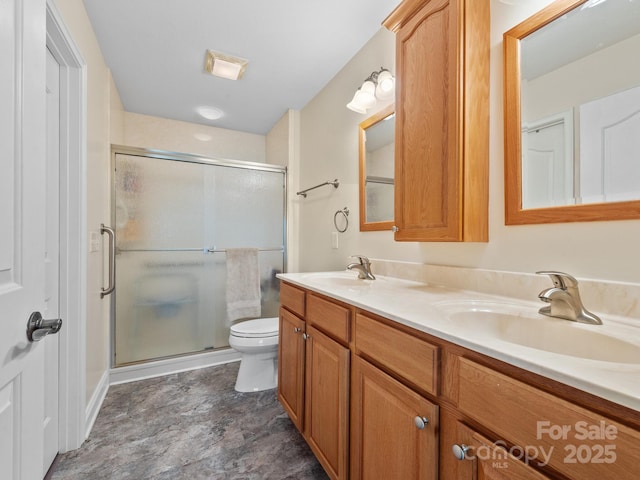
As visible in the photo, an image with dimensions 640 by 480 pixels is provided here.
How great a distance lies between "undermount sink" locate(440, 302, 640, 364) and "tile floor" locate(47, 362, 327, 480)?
106 centimetres

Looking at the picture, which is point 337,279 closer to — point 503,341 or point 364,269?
point 364,269

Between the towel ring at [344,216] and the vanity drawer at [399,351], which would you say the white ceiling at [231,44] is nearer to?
the towel ring at [344,216]

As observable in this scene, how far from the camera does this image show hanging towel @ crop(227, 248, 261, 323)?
2523mm

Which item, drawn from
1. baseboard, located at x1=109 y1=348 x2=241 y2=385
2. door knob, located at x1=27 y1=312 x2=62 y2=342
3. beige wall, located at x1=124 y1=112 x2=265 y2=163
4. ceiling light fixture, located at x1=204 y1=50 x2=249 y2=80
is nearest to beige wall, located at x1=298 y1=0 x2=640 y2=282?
ceiling light fixture, located at x1=204 y1=50 x2=249 y2=80

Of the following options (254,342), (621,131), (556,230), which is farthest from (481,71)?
(254,342)

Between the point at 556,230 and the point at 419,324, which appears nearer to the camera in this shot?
the point at 419,324

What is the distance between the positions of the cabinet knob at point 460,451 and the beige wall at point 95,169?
1884 mm

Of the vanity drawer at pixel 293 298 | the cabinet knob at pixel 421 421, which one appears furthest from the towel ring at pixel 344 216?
the cabinet knob at pixel 421 421

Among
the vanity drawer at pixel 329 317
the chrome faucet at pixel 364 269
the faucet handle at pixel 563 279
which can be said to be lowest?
the vanity drawer at pixel 329 317

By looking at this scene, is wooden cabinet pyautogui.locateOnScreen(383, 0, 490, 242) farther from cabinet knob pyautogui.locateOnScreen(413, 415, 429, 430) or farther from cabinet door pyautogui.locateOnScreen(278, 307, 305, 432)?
cabinet door pyautogui.locateOnScreen(278, 307, 305, 432)

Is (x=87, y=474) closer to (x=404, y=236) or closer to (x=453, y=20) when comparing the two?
(x=404, y=236)

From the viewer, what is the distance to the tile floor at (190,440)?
1.31m

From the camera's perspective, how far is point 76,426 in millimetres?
1451

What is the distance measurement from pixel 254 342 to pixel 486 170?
175 centimetres
